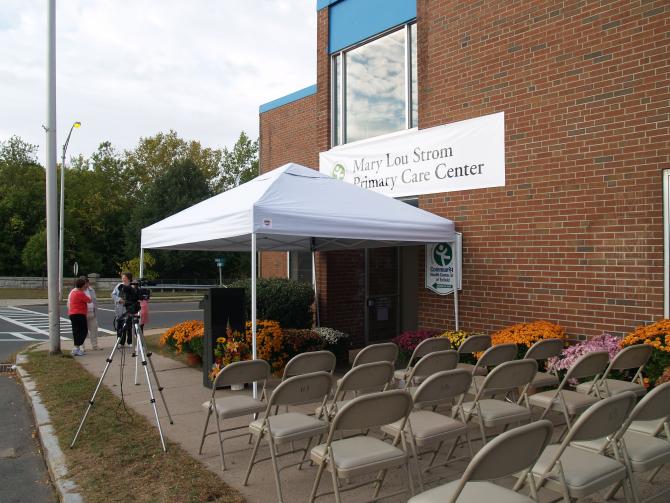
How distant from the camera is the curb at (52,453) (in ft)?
13.9

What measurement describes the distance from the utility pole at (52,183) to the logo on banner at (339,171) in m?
5.06

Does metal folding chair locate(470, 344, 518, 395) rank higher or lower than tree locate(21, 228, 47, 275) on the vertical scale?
lower

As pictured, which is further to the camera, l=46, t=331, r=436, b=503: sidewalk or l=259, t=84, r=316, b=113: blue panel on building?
l=259, t=84, r=316, b=113: blue panel on building

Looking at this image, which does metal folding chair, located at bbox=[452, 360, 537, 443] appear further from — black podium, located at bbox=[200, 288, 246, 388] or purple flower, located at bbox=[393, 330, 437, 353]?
black podium, located at bbox=[200, 288, 246, 388]

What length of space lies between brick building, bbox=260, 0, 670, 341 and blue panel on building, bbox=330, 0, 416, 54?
3 centimetres

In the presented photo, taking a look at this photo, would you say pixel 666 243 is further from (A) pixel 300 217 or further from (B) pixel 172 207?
(B) pixel 172 207

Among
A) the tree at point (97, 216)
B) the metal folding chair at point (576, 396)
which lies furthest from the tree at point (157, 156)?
the metal folding chair at point (576, 396)

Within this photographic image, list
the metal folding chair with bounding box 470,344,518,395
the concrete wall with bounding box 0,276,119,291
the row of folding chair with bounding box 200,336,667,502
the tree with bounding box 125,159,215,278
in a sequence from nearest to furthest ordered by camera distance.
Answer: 1. the row of folding chair with bounding box 200,336,667,502
2. the metal folding chair with bounding box 470,344,518,395
3. the concrete wall with bounding box 0,276,119,291
4. the tree with bounding box 125,159,215,278

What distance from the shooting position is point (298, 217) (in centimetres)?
632

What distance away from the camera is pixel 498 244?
25.9 ft

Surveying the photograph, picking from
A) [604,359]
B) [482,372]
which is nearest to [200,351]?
[482,372]

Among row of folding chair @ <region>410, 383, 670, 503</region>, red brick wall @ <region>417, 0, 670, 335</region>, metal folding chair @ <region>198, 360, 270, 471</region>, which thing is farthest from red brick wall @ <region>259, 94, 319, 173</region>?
row of folding chair @ <region>410, 383, 670, 503</region>

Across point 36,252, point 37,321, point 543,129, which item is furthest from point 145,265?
point 543,129

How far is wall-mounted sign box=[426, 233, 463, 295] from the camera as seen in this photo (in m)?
8.30
